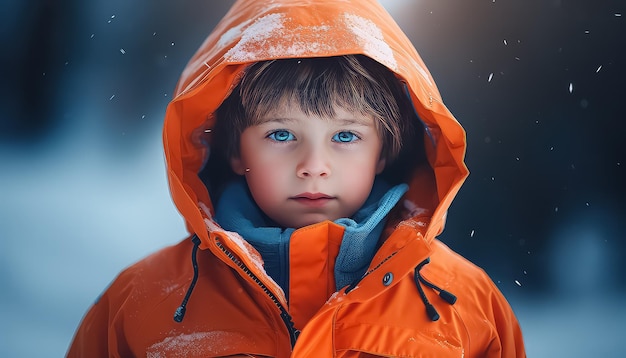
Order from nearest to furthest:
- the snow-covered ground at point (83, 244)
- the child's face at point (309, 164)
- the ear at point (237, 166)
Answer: the child's face at point (309, 164) → the ear at point (237, 166) → the snow-covered ground at point (83, 244)

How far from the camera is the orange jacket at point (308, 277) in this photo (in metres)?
1.28

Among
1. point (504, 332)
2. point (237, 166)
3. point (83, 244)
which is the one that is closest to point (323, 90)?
point (237, 166)

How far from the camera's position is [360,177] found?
1.43 metres

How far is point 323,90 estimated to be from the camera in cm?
141

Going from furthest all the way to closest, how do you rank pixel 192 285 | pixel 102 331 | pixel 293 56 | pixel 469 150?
pixel 469 150 → pixel 102 331 → pixel 192 285 → pixel 293 56

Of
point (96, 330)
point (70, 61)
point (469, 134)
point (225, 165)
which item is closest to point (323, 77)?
point (225, 165)

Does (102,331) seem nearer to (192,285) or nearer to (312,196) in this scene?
(192,285)

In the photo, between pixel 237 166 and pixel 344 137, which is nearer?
pixel 344 137

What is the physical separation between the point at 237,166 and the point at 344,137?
27cm

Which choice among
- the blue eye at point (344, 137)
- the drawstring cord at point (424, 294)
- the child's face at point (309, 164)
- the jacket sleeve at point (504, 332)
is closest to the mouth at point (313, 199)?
the child's face at point (309, 164)

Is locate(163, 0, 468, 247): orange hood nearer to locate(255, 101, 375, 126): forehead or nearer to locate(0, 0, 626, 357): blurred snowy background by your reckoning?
locate(255, 101, 375, 126): forehead

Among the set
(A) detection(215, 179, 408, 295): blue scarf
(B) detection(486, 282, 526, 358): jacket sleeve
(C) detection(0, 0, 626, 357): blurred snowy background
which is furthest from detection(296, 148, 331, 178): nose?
(C) detection(0, 0, 626, 357): blurred snowy background

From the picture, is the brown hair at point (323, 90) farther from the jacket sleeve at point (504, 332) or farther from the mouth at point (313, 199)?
the jacket sleeve at point (504, 332)

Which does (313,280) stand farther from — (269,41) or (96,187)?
(96,187)
